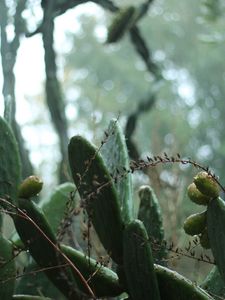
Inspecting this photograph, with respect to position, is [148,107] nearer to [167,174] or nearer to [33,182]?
[167,174]

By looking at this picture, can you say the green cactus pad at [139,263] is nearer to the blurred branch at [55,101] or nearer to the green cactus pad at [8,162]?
the green cactus pad at [8,162]

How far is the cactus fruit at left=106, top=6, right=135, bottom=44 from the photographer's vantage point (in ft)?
6.16

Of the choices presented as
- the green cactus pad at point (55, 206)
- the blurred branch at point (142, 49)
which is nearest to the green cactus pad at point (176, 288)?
the green cactus pad at point (55, 206)

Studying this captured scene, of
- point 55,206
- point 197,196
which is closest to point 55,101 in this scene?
point 55,206

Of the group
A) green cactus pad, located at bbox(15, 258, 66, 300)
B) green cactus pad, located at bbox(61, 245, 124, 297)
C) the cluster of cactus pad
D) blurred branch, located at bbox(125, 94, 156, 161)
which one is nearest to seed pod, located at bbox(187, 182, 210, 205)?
the cluster of cactus pad

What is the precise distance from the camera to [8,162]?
3.12 ft

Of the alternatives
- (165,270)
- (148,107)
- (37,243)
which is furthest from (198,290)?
(148,107)

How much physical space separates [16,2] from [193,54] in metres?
13.1

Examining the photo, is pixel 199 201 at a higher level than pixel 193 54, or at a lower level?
higher

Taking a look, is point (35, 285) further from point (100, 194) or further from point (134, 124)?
Answer: point (134, 124)

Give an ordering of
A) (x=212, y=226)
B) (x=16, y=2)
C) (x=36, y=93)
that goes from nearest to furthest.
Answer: (x=212, y=226)
(x=16, y=2)
(x=36, y=93)

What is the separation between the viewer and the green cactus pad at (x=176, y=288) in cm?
77

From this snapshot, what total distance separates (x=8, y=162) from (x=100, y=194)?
0.62 feet

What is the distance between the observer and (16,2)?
1.97 m
